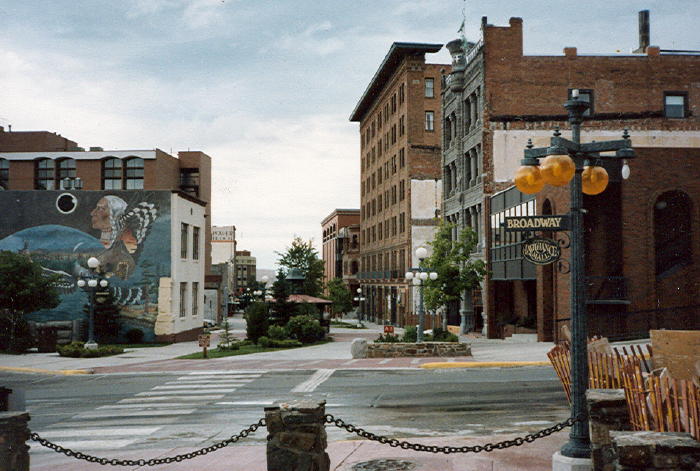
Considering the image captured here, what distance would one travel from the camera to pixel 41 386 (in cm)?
2278

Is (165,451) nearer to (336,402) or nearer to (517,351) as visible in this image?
(336,402)

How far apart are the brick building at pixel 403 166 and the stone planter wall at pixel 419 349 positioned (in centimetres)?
2910

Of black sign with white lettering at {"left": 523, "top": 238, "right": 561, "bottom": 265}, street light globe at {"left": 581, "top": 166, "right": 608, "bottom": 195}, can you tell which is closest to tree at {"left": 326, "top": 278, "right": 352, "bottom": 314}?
black sign with white lettering at {"left": 523, "top": 238, "right": 561, "bottom": 265}

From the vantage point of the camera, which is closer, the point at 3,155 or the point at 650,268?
the point at 650,268

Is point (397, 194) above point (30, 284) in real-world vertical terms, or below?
above

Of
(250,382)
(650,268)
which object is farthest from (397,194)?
(250,382)

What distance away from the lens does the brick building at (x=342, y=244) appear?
95.4 metres

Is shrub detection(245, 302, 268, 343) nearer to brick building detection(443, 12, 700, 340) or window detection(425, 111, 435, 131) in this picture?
brick building detection(443, 12, 700, 340)

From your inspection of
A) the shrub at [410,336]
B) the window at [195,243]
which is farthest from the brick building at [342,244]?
the shrub at [410,336]

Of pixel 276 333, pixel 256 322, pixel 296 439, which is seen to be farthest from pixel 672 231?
pixel 296 439

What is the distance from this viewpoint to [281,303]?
41.9m

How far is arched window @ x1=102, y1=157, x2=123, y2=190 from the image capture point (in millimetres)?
66062

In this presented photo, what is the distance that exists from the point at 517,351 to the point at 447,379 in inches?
353

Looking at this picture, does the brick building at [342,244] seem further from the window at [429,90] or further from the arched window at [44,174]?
the arched window at [44,174]
